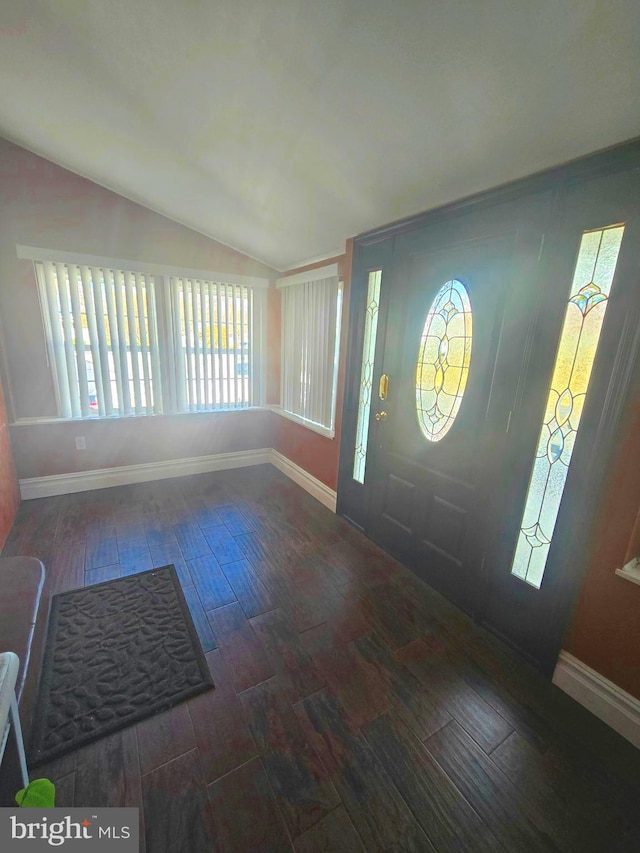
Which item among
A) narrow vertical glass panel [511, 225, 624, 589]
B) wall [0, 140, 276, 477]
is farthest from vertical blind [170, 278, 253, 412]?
narrow vertical glass panel [511, 225, 624, 589]

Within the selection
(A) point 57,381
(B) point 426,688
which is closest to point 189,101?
(A) point 57,381

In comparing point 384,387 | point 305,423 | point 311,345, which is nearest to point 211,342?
point 311,345

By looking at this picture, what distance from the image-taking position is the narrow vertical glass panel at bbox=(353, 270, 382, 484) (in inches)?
96.0

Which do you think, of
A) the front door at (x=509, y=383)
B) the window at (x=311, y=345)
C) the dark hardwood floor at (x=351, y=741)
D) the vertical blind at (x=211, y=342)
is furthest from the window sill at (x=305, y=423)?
the dark hardwood floor at (x=351, y=741)

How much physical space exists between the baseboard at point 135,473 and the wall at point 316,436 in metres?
0.43

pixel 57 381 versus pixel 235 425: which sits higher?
pixel 57 381

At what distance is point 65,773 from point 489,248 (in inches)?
108

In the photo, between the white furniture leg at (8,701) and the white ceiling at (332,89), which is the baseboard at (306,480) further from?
the white furniture leg at (8,701)

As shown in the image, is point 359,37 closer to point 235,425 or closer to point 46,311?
point 46,311

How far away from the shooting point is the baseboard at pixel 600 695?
4.48ft

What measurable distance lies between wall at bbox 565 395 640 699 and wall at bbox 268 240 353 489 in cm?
182

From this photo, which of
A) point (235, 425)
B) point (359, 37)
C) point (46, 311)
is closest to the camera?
point (359, 37)

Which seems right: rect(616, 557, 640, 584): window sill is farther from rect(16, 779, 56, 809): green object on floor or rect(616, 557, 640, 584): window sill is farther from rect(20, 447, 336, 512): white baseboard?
rect(20, 447, 336, 512): white baseboard

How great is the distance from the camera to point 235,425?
3914 millimetres
